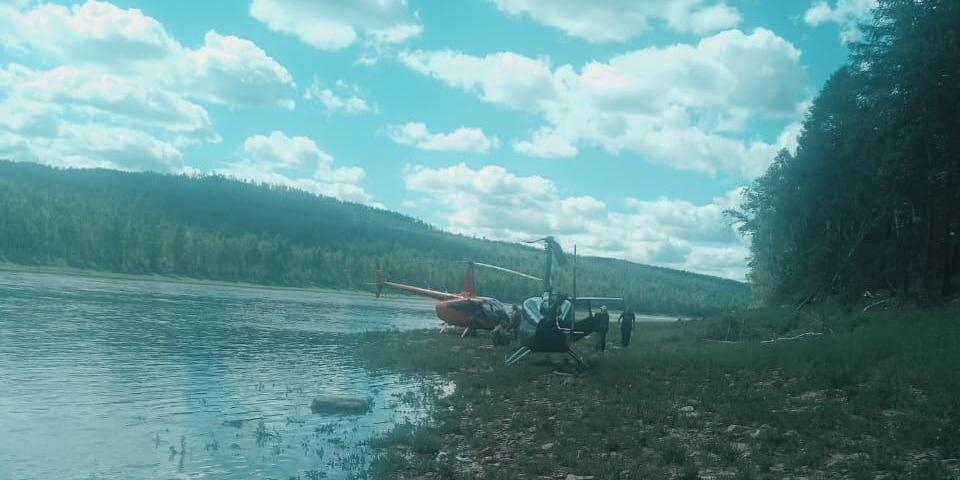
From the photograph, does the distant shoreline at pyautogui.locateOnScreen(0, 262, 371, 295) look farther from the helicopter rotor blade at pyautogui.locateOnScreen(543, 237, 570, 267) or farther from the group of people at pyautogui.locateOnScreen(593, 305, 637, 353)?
the helicopter rotor blade at pyautogui.locateOnScreen(543, 237, 570, 267)

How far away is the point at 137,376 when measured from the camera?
2227 centimetres

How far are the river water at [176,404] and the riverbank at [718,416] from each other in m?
1.95

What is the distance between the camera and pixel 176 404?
716 inches

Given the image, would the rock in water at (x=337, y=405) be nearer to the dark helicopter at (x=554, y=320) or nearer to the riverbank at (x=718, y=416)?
the riverbank at (x=718, y=416)

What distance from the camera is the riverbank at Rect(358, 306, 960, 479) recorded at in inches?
419

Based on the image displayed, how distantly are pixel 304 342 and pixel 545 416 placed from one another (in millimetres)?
23537

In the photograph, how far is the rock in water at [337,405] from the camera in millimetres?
18062

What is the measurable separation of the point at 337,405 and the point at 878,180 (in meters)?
24.3

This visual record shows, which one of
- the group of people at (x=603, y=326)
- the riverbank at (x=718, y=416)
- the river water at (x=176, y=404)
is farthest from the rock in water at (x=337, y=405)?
the group of people at (x=603, y=326)

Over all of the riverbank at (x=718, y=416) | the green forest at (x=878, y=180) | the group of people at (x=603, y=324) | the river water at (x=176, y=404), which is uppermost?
the green forest at (x=878, y=180)

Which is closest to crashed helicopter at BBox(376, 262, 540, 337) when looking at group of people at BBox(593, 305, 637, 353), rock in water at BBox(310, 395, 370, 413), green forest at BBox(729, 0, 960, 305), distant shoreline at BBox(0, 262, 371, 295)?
group of people at BBox(593, 305, 637, 353)

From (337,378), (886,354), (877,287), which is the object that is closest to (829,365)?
(886,354)

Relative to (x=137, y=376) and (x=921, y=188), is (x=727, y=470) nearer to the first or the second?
(x=137, y=376)

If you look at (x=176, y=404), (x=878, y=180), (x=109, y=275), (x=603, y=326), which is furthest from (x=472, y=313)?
(x=109, y=275)
